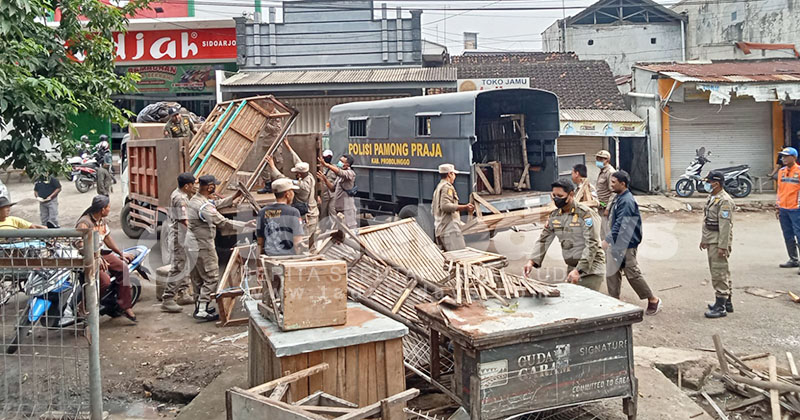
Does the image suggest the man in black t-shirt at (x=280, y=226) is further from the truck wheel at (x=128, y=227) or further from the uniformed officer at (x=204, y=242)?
the truck wheel at (x=128, y=227)

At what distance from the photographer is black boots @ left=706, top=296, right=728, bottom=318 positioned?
700 cm

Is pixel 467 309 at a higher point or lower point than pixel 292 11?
lower

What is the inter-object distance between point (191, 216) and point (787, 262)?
830 centimetres

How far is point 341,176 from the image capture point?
34.8 ft

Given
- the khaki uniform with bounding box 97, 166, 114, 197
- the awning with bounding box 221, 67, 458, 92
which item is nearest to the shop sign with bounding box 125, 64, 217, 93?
the awning with bounding box 221, 67, 458, 92

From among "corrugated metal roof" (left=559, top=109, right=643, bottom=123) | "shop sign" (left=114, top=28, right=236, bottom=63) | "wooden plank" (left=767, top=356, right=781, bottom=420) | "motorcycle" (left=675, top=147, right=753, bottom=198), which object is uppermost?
"shop sign" (left=114, top=28, right=236, bottom=63)

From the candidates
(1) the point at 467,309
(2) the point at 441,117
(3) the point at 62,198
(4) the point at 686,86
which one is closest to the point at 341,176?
(2) the point at 441,117

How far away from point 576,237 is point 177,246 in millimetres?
4579

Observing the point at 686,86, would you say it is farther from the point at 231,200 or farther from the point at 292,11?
the point at 231,200

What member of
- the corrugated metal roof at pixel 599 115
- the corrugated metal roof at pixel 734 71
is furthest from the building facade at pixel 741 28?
the corrugated metal roof at pixel 599 115

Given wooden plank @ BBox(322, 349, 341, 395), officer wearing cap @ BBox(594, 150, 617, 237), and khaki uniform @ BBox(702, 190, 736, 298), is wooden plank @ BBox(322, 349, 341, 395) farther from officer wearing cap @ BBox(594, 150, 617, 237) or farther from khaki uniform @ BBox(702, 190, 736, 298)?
officer wearing cap @ BBox(594, 150, 617, 237)

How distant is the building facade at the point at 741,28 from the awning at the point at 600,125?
7286mm

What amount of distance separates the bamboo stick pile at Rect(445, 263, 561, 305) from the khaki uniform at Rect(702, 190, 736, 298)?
3280mm

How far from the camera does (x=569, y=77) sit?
19.9m
